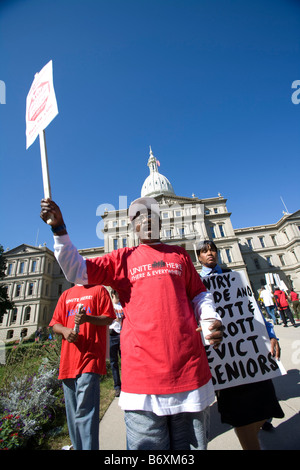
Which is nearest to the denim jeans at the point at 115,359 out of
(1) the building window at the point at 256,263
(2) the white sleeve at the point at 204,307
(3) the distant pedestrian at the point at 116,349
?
(3) the distant pedestrian at the point at 116,349

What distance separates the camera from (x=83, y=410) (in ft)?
7.44

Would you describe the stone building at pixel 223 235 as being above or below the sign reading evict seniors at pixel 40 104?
above

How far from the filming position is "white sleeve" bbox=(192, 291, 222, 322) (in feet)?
5.31

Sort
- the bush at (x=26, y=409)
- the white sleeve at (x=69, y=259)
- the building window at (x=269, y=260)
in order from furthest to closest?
the building window at (x=269, y=260), the bush at (x=26, y=409), the white sleeve at (x=69, y=259)

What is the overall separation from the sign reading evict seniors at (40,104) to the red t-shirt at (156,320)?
1.47 m

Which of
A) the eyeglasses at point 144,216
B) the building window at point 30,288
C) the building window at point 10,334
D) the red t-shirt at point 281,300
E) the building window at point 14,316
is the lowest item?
the eyeglasses at point 144,216

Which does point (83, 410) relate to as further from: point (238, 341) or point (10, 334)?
→ point (10, 334)

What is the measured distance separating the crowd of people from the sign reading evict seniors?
1019 mm

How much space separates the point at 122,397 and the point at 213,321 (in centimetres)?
80

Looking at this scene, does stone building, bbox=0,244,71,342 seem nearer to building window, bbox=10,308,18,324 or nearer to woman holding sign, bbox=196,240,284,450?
building window, bbox=10,308,18,324

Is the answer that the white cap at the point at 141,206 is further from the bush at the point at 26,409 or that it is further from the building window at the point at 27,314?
the building window at the point at 27,314

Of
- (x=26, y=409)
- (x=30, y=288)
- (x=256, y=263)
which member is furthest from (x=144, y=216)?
(x=256, y=263)

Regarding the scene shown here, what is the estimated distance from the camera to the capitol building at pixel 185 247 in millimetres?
41875

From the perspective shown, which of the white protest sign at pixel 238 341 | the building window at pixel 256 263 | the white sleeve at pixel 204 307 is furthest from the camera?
the building window at pixel 256 263
